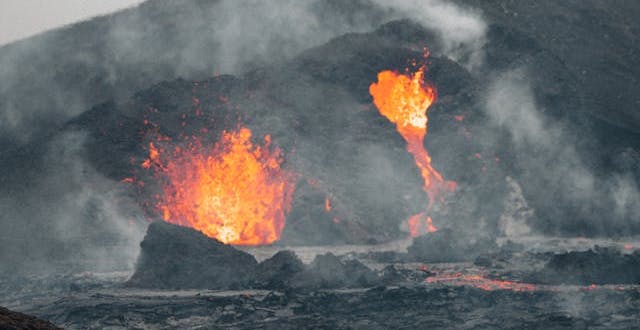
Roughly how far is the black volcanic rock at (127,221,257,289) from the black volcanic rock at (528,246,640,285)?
975 centimetres

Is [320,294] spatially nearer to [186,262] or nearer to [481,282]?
[186,262]

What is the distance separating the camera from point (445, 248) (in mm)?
32906

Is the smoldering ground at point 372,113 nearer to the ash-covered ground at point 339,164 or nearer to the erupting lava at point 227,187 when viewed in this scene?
the ash-covered ground at point 339,164

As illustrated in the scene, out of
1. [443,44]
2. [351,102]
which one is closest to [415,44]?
[443,44]

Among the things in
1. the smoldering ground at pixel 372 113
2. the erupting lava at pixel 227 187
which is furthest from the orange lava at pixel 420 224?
the erupting lava at pixel 227 187

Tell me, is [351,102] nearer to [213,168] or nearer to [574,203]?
[213,168]

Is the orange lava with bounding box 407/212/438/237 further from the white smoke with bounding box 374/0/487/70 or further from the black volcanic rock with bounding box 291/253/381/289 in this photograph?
the black volcanic rock with bounding box 291/253/381/289

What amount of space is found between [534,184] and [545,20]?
18.0m

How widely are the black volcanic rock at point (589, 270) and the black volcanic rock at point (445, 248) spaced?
6782mm

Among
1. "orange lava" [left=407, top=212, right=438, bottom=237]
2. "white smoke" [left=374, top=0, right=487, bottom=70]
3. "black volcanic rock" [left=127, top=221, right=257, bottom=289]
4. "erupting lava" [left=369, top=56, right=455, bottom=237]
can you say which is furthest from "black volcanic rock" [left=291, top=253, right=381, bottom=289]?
"white smoke" [left=374, top=0, right=487, bottom=70]

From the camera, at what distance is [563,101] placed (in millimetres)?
46844

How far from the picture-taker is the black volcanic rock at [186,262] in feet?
87.0

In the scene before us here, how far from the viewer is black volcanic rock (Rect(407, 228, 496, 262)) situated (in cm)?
3259

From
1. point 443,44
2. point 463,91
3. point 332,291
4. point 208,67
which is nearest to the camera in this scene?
point 332,291
